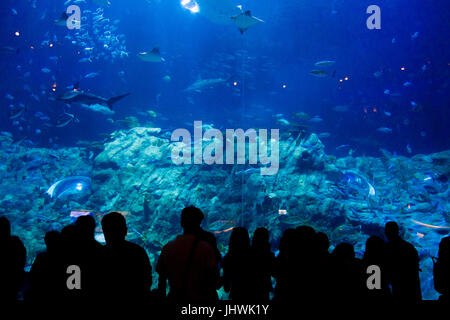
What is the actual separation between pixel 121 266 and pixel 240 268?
1058 millimetres

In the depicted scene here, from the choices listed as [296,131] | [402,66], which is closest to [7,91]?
[296,131]

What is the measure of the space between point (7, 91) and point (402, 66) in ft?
118

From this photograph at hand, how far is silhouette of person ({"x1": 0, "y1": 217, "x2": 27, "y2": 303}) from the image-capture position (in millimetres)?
2109

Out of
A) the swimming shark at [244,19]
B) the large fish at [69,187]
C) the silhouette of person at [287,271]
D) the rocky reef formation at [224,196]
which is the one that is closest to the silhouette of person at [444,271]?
the silhouette of person at [287,271]

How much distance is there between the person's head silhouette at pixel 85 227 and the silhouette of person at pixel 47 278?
0.69 feet

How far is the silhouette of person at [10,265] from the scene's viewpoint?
2.11m

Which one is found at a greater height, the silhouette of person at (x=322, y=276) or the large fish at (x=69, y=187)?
the large fish at (x=69, y=187)

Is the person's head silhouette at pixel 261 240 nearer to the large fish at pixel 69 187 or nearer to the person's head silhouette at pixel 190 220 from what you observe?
the person's head silhouette at pixel 190 220

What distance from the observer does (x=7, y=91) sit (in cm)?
1792

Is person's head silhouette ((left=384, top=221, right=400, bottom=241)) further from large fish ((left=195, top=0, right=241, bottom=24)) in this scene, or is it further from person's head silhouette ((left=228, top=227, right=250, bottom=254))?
large fish ((left=195, top=0, right=241, bottom=24))

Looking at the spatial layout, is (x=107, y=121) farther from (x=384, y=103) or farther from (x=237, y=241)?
(x=384, y=103)

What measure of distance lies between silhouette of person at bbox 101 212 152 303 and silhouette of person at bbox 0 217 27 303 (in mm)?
944

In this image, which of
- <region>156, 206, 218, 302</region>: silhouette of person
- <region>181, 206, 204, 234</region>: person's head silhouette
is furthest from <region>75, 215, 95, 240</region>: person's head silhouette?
<region>181, 206, 204, 234</region>: person's head silhouette

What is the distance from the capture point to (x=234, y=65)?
22891 mm
